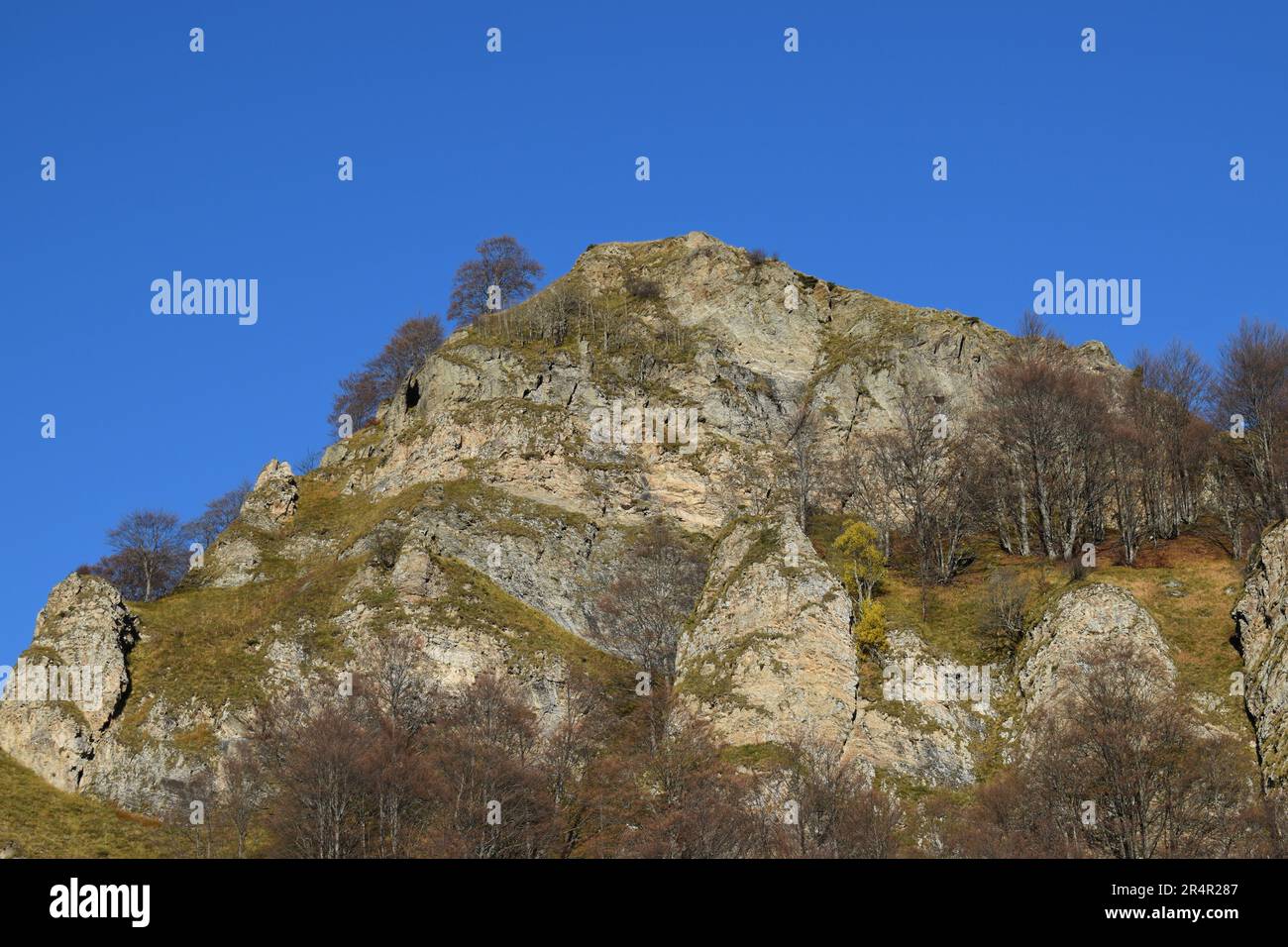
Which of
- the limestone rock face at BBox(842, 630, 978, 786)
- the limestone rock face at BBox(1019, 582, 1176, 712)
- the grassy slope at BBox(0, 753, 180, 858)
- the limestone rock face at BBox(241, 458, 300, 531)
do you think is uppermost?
the limestone rock face at BBox(241, 458, 300, 531)

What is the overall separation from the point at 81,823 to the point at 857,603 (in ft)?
144

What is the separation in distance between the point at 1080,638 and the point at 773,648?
628 inches

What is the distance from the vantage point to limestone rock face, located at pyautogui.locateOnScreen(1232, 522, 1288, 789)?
62.8 m

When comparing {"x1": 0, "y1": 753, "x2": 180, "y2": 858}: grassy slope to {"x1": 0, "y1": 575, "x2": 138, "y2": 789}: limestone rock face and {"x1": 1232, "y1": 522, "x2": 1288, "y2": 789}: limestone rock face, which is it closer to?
{"x1": 0, "y1": 575, "x2": 138, "y2": 789}: limestone rock face

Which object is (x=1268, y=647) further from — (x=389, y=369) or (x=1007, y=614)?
(x=389, y=369)

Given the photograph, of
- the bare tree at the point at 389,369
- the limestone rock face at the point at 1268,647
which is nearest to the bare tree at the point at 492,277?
the bare tree at the point at 389,369

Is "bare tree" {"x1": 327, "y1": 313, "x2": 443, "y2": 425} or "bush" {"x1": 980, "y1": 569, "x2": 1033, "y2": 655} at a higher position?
"bare tree" {"x1": 327, "y1": 313, "x2": 443, "y2": 425}

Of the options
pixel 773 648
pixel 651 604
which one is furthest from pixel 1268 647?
pixel 651 604

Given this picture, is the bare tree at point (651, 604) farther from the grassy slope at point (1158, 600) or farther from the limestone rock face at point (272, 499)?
the limestone rock face at point (272, 499)

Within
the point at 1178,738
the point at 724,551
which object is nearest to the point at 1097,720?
the point at 1178,738

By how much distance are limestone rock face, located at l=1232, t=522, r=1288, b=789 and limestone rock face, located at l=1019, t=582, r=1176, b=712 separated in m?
4.05

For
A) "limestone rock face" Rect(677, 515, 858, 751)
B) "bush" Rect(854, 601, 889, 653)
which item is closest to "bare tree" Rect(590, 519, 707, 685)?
"limestone rock face" Rect(677, 515, 858, 751)

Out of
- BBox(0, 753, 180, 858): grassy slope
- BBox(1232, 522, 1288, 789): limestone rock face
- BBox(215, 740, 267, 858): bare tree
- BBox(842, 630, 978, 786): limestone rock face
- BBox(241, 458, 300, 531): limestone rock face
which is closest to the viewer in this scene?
BBox(1232, 522, 1288, 789): limestone rock face
